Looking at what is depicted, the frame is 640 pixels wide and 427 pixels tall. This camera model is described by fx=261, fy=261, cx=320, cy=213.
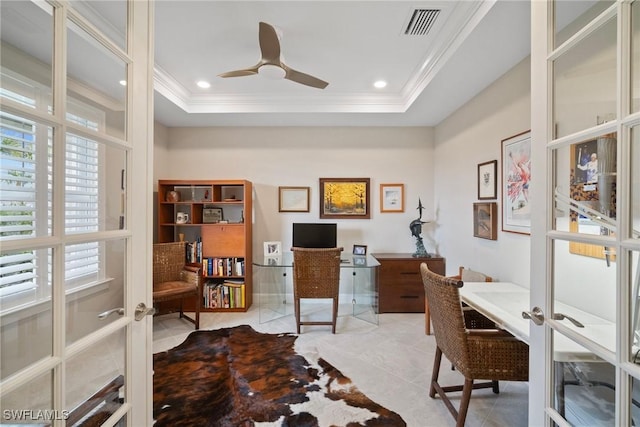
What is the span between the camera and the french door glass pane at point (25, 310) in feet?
2.04

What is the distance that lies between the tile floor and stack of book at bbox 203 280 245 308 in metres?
0.14

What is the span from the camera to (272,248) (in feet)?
12.0

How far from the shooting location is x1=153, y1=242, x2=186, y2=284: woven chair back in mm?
3066

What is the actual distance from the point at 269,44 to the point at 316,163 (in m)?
2.03

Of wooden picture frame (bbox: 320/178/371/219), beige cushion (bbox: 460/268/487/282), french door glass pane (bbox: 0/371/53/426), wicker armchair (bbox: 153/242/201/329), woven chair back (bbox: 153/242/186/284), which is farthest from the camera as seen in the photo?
wooden picture frame (bbox: 320/178/371/219)

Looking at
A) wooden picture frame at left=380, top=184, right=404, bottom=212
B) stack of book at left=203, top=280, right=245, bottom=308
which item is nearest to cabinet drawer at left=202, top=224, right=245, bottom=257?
stack of book at left=203, top=280, right=245, bottom=308

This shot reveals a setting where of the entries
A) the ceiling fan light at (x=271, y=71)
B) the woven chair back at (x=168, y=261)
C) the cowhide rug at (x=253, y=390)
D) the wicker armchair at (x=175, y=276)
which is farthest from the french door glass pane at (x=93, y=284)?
the woven chair back at (x=168, y=261)

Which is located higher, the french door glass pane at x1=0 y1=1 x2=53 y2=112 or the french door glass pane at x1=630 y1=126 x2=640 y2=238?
the french door glass pane at x1=0 y1=1 x2=53 y2=112

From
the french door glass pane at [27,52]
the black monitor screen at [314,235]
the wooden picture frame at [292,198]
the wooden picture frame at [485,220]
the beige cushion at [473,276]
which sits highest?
the french door glass pane at [27,52]

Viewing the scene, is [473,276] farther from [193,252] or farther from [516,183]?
[193,252]

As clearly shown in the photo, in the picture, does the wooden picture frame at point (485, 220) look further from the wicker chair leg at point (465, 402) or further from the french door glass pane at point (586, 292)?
the french door glass pane at point (586, 292)

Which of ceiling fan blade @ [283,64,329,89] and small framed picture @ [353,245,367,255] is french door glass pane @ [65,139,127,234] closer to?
ceiling fan blade @ [283,64,329,89]

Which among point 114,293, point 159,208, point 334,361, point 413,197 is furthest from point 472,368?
point 159,208

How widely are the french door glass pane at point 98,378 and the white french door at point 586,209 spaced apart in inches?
60.0
